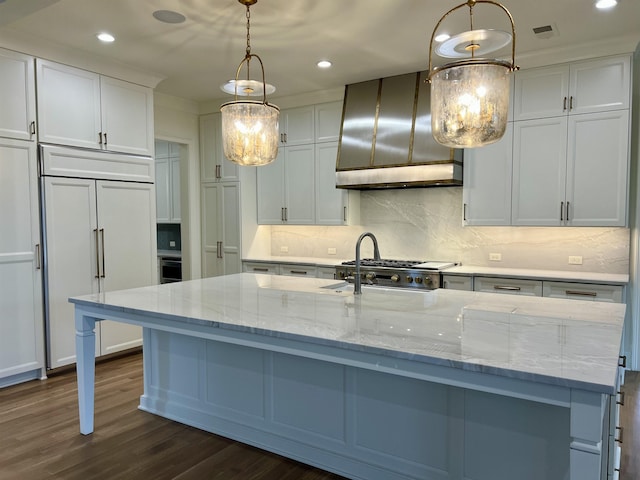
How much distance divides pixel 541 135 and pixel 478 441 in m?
2.90

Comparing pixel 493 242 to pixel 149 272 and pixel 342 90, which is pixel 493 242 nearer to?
pixel 342 90

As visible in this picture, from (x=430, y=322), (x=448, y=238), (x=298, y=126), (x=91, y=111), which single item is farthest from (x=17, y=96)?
(x=448, y=238)

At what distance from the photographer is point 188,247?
5684 millimetres

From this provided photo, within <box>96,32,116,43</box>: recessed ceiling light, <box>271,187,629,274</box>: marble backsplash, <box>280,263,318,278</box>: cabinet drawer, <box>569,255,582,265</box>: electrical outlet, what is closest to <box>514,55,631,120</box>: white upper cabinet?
<box>271,187,629,274</box>: marble backsplash

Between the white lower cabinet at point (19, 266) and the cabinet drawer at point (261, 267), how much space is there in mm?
2186

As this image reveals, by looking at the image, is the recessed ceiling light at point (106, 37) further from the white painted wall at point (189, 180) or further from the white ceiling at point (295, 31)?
the white painted wall at point (189, 180)

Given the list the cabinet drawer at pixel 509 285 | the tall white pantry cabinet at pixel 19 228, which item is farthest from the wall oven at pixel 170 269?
the cabinet drawer at pixel 509 285

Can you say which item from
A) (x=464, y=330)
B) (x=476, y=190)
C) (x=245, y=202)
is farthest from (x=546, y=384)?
(x=245, y=202)

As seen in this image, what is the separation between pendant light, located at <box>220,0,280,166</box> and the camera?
2.61m

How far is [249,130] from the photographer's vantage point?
2.62 meters

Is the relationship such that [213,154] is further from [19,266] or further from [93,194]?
[19,266]

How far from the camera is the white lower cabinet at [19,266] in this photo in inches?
140

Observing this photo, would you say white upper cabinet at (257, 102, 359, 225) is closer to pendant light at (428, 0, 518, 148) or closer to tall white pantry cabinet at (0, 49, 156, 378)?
tall white pantry cabinet at (0, 49, 156, 378)

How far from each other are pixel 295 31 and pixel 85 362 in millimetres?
2669
